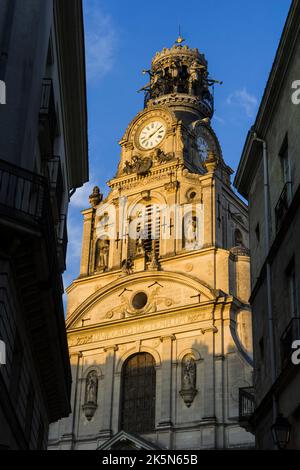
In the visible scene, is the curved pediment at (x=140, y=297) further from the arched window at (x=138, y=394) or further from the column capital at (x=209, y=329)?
the arched window at (x=138, y=394)

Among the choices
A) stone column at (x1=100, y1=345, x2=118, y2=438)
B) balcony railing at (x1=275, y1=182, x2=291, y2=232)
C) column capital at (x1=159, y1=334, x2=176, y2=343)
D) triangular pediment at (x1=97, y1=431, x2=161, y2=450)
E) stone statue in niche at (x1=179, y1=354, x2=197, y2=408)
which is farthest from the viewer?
column capital at (x1=159, y1=334, x2=176, y2=343)

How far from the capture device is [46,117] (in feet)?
54.5

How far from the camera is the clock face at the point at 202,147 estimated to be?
49.9 meters

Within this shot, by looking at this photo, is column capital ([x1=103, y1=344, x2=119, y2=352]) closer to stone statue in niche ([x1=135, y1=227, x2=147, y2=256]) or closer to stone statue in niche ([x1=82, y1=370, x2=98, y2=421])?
stone statue in niche ([x1=82, y1=370, x2=98, y2=421])

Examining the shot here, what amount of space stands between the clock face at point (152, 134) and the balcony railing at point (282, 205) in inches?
1219

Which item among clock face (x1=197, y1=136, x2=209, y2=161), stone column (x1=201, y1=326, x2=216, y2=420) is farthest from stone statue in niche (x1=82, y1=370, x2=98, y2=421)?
clock face (x1=197, y1=136, x2=209, y2=161)

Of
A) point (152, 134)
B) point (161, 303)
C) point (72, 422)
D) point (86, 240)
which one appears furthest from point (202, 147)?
point (72, 422)

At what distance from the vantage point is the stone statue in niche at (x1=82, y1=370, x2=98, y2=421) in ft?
133

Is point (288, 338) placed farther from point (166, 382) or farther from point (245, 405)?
point (166, 382)

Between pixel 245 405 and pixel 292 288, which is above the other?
pixel 292 288

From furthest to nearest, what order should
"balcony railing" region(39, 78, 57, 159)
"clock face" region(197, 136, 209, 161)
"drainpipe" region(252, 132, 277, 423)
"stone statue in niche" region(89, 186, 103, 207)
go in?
"clock face" region(197, 136, 209, 161), "stone statue in niche" region(89, 186, 103, 207), "drainpipe" region(252, 132, 277, 423), "balcony railing" region(39, 78, 57, 159)

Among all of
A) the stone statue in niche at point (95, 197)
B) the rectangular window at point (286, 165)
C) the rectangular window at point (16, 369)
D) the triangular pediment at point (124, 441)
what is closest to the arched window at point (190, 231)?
the stone statue in niche at point (95, 197)

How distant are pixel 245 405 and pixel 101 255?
24139 millimetres

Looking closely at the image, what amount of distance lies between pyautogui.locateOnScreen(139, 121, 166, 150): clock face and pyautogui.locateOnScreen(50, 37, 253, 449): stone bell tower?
9cm
